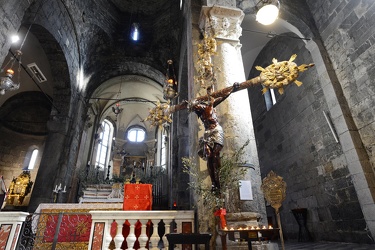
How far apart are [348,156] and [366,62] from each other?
2319mm

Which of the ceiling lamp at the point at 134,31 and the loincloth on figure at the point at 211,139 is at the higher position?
the ceiling lamp at the point at 134,31

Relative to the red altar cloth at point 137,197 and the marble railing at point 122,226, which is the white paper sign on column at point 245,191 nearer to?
the marble railing at point 122,226

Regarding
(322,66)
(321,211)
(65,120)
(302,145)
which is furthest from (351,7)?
(65,120)

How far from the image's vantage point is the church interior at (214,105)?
11.3 feet

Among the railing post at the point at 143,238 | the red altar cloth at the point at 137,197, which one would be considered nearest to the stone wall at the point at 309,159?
the red altar cloth at the point at 137,197

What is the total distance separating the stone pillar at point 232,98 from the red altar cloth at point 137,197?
1.62 metres

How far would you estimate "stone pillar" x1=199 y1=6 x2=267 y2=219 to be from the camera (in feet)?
11.4

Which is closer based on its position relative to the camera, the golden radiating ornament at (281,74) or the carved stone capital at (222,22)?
the golden radiating ornament at (281,74)

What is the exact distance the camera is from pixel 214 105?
3199 mm

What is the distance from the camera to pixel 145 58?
12.6 m

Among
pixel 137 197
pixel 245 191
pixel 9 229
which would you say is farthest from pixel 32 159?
pixel 245 191

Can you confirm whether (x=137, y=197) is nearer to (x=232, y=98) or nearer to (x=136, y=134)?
(x=232, y=98)

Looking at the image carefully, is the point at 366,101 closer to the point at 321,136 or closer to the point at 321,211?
the point at 321,136

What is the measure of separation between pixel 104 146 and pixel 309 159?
615 inches
